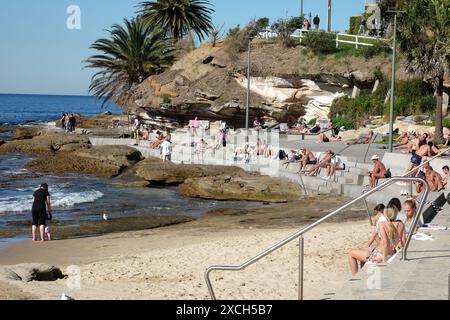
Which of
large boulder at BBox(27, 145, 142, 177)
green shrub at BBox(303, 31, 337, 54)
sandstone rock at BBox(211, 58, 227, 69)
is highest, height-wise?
green shrub at BBox(303, 31, 337, 54)

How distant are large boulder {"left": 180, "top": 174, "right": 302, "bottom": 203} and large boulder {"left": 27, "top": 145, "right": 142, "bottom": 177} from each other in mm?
8279

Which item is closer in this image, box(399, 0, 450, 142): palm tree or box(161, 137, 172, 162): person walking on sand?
box(399, 0, 450, 142): palm tree

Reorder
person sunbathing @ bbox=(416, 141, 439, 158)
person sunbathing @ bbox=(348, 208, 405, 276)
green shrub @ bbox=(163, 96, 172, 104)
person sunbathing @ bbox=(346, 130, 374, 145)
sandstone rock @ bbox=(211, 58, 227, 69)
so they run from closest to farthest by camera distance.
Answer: person sunbathing @ bbox=(348, 208, 405, 276)
person sunbathing @ bbox=(416, 141, 439, 158)
person sunbathing @ bbox=(346, 130, 374, 145)
green shrub @ bbox=(163, 96, 172, 104)
sandstone rock @ bbox=(211, 58, 227, 69)

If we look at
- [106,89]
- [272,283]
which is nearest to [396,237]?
[272,283]

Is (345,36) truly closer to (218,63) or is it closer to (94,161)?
(218,63)

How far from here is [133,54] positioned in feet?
184

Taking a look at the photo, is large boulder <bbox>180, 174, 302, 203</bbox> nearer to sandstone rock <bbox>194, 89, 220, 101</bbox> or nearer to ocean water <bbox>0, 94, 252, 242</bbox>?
ocean water <bbox>0, 94, 252, 242</bbox>

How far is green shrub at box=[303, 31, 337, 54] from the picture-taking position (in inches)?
1786

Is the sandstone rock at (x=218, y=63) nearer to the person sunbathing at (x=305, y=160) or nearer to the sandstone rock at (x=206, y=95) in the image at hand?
the sandstone rock at (x=206, y=95)

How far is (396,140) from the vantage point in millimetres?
30438

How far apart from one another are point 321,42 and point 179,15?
17.3m

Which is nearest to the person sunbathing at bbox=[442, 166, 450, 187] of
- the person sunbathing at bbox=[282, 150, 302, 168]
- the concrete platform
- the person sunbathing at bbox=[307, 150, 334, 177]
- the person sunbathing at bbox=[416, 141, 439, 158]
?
the person sunbathing at bbox=[416, 141, 439, 158]

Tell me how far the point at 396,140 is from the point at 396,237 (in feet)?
69.8

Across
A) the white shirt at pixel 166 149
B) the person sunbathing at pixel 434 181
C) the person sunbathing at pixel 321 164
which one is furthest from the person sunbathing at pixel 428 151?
the white shirt at pixel 166 149
